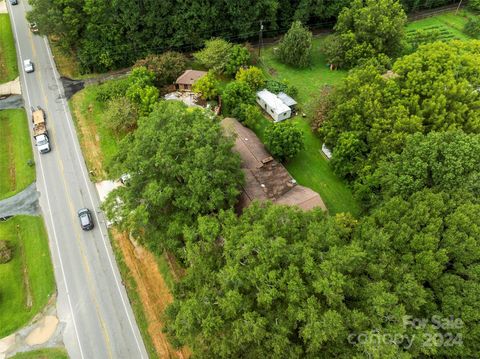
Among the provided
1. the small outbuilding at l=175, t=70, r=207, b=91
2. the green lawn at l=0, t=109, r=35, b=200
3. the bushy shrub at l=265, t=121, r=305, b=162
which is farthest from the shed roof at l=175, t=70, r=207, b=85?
the green lawn at l=0, t=109, r=35, b=200

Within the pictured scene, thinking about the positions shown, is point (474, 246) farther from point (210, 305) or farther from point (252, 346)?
point (210, 305)

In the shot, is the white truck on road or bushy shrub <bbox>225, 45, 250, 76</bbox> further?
bushy shrub <bbox>225, 45, 250, 76</bbox>

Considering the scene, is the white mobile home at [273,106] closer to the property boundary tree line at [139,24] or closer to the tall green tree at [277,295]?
the property boundary tree line at [139,24]

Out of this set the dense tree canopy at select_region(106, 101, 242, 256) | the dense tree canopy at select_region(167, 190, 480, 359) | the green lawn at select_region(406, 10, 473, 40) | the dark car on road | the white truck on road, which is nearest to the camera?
the dense tree canopy at select_region(167, 190, 480, 359)

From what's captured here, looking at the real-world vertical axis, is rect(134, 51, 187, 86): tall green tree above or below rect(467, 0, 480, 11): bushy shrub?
below

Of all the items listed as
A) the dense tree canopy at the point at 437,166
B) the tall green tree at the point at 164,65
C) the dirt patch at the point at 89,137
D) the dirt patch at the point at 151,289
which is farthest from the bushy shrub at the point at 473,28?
the dirt patch at the point at 151,289

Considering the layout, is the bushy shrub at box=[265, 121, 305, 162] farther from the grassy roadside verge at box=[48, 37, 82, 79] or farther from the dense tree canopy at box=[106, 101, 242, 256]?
the grassy roadside verge at box=[48, 37, 82, 79]
